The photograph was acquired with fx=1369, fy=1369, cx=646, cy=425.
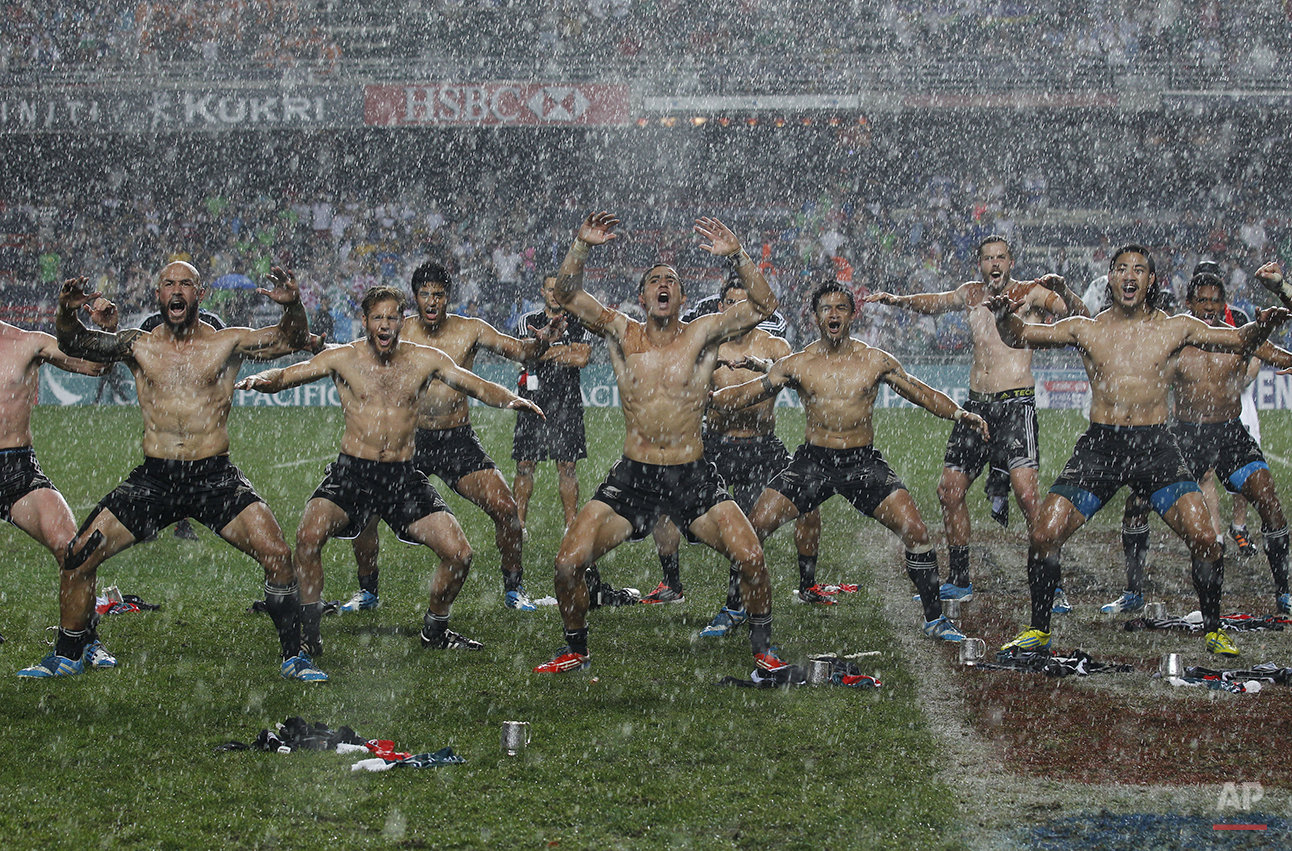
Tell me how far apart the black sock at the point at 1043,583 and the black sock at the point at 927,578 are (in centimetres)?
55

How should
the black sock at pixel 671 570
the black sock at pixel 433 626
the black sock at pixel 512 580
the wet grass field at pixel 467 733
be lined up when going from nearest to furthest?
the wet grass field at pixel 467 733, the black sock at pixel 433 626, the black sock at pixel 512 580, the black sock at pixel 671 570

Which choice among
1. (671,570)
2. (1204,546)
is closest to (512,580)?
(671,570)

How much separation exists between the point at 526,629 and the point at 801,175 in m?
19.9

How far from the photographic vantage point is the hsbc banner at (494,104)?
2308cm

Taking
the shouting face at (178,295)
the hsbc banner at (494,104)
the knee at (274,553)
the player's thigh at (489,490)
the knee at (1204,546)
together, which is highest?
the hsbc banner at (494,104)

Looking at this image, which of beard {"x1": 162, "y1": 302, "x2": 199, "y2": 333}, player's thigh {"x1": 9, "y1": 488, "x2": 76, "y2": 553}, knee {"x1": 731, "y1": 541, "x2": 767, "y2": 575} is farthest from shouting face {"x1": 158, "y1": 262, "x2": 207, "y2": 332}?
knee {"x1": 731, "y1": 541, "x2": 767, "y2": 575}

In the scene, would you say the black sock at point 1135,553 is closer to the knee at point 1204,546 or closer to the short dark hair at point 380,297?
the knee at point 1204,546

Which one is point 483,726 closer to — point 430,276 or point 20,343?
point 430,276

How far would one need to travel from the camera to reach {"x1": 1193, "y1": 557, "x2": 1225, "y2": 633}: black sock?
7.27 metres

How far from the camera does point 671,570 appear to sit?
898cm

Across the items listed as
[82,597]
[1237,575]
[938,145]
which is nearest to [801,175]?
[938,145]

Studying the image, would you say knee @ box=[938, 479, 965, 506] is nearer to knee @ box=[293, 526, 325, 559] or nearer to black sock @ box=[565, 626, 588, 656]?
black sock @ box=[565, 626, 588, 656]

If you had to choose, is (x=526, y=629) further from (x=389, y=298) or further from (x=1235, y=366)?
(x=1235, y=366)

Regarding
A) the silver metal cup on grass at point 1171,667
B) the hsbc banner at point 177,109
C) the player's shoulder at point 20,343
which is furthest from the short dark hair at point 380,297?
the hsbc banner at point 177,109
